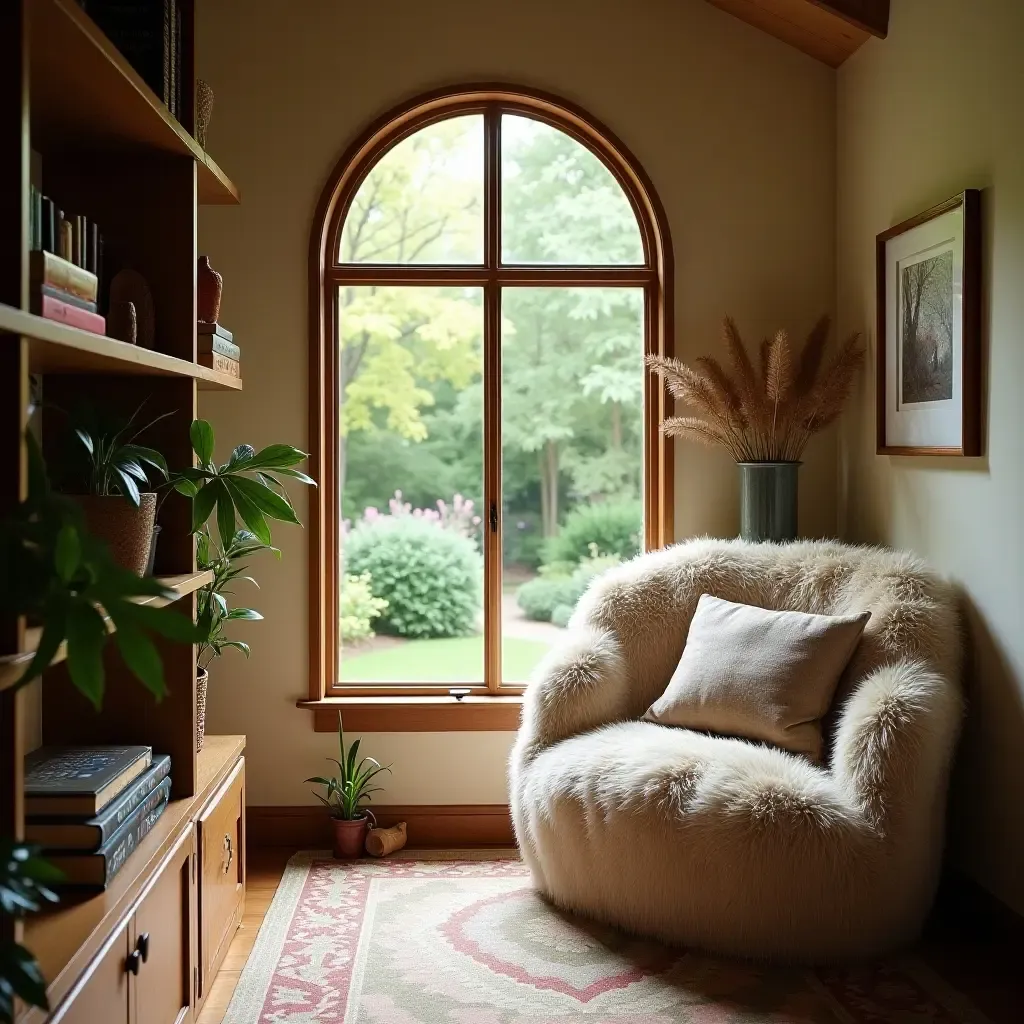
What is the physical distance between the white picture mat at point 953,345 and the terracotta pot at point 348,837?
2016 mm

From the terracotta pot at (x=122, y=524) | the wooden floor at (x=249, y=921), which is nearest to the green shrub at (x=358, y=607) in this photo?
the wooden floor at (x=249, y=921)

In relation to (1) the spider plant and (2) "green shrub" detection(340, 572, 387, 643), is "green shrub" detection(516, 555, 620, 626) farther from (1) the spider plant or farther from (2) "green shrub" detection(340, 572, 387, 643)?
(1) the spider plant

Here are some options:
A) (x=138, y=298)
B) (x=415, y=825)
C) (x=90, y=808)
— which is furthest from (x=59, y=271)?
(x=415, y=825)

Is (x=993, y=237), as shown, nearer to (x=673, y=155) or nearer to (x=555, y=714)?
(x=673, y=155)

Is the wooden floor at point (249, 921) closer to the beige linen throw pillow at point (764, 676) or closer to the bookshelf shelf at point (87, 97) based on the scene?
the beige linen throw pillow at point (764, 676)

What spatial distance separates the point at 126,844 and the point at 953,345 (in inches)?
92.6

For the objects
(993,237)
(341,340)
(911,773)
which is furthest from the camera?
(341,340)

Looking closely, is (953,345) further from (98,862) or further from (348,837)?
(98,862)

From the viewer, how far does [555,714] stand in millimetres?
3203

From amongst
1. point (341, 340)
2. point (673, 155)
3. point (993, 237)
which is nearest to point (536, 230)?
point (673, 155)

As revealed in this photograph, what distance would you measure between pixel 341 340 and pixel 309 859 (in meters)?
1.68

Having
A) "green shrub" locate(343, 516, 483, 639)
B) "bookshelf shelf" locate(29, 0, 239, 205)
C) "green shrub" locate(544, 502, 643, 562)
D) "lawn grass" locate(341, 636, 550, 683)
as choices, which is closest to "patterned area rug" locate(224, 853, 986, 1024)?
"lawn grass" locate(341, 636, 550, 683)

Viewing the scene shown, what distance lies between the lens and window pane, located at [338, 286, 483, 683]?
3891mm

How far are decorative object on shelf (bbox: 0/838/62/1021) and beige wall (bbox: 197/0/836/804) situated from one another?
255 cm
